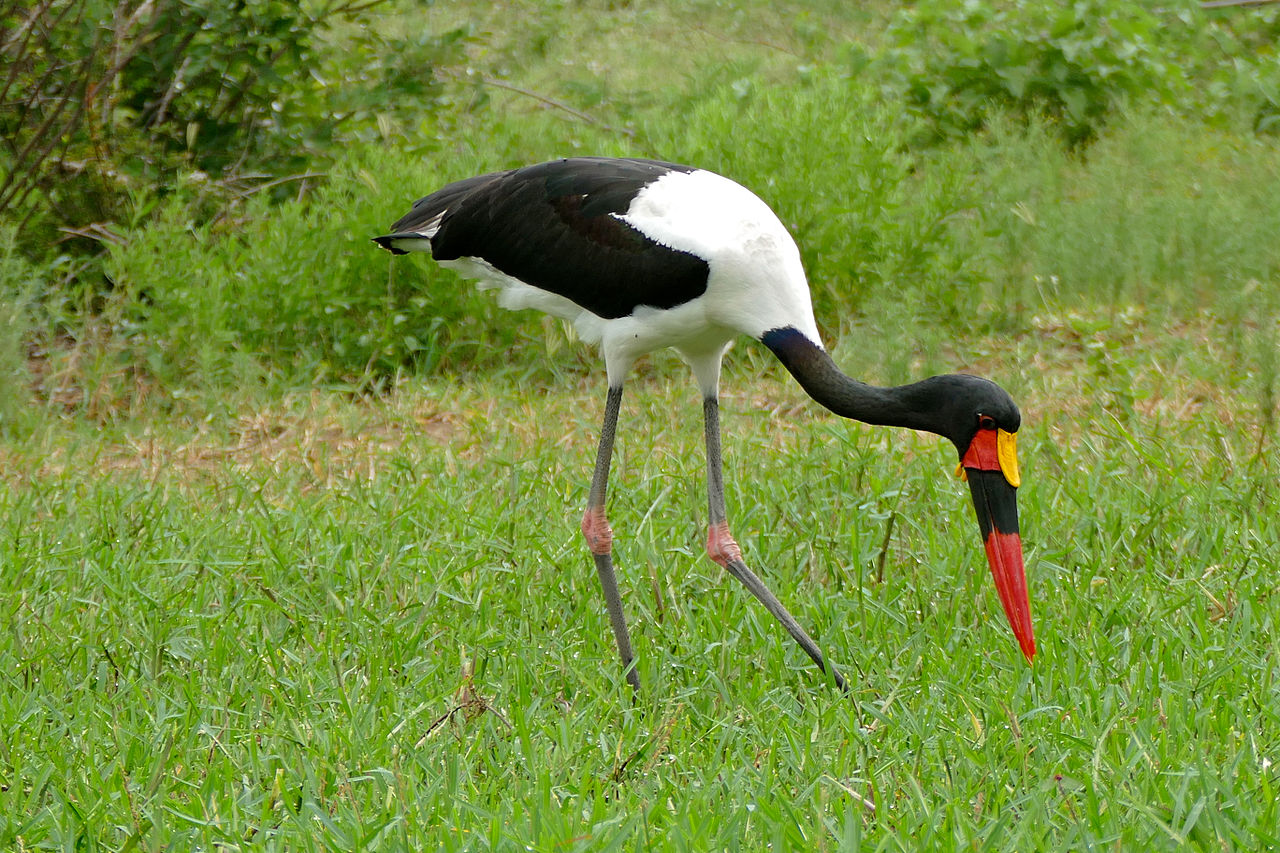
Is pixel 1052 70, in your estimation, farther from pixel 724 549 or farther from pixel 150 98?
pixel 724 549

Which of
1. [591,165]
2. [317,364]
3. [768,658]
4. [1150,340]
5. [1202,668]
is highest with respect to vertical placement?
[591,165]

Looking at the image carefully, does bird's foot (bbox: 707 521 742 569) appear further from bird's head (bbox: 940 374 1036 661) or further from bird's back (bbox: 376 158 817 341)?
bird's head (bbox: 940 374 1036 661)

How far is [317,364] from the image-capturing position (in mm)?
5320

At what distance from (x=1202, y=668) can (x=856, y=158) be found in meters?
3.03

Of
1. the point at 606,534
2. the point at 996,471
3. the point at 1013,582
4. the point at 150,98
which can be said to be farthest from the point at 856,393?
the point at 150,98

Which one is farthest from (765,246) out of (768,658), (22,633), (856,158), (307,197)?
(307,197)

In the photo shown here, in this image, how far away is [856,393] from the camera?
10.5ft

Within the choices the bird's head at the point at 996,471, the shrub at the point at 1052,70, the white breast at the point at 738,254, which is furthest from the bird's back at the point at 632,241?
the shrub at the point at 1052,70

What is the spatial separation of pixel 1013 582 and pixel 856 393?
522 millimetres

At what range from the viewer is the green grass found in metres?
2.35

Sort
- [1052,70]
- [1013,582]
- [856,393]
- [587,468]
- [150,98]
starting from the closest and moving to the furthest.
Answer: [1013,582] → [856,393] → [587,468] → [150,98] → [1052,70]

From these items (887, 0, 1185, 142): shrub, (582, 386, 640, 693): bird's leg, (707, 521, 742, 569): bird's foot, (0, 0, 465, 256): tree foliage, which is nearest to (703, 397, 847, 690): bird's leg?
(707, 521, 742, 569): bird's foot

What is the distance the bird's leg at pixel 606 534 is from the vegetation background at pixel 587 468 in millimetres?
81

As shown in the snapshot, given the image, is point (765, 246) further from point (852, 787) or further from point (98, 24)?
point (98, 24)
